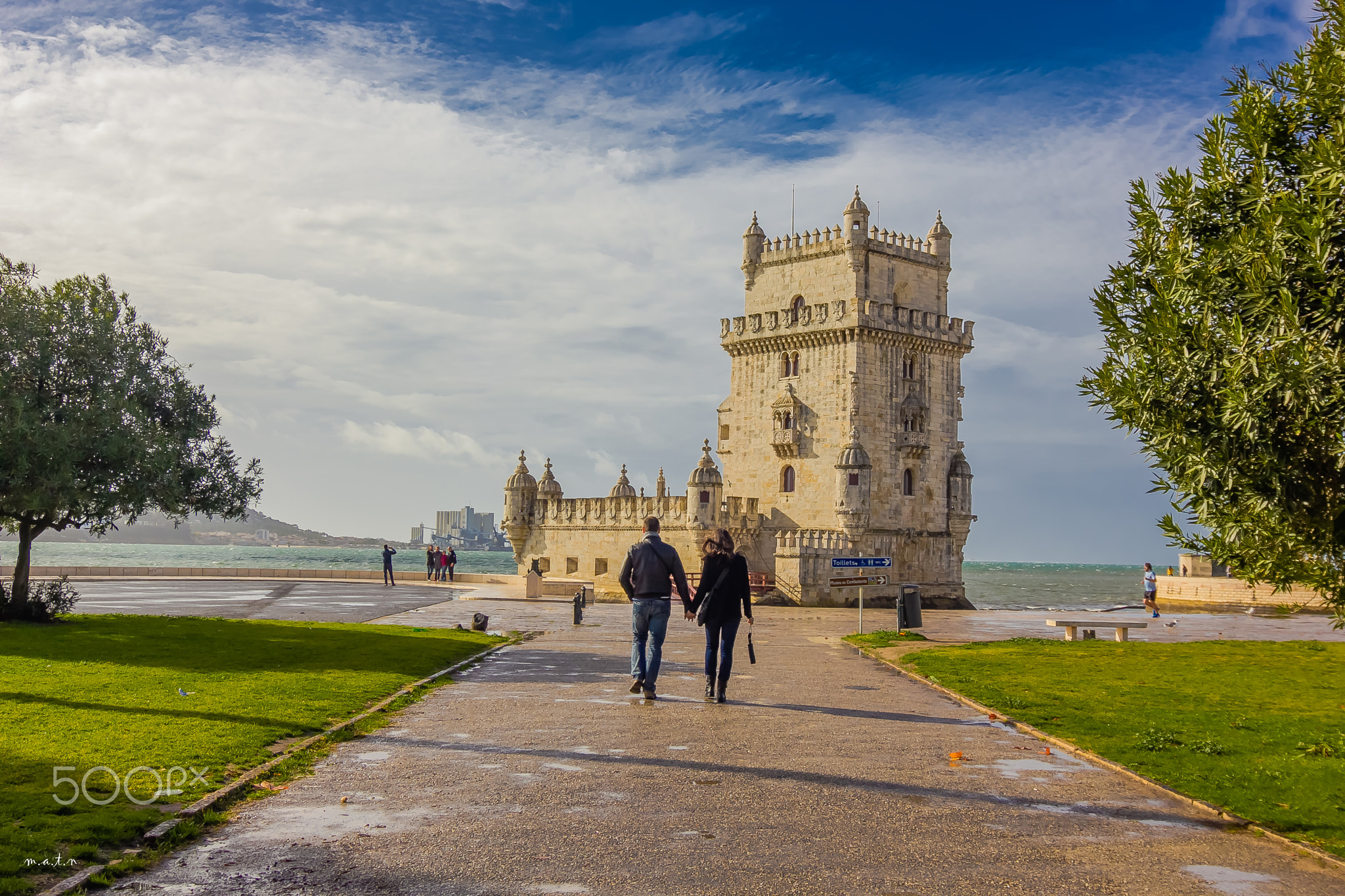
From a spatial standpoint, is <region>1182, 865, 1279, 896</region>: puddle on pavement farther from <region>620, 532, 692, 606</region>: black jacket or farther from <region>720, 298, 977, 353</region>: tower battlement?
<region>720, 298, 977, 353</region>: tower battlement

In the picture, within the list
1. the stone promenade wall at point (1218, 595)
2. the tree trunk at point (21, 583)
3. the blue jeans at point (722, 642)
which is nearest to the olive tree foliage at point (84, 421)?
the tree trunk at point (21, 583)

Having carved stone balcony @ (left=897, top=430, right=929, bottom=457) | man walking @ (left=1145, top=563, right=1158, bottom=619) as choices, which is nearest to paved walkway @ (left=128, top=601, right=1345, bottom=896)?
man walking @ (left=1145, top=563, right=1158, bottom=619)

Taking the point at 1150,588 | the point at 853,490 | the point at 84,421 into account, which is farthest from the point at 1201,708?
the point at 853,490

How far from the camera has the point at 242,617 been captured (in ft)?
87.6

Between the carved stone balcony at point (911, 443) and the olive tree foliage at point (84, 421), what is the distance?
106ft

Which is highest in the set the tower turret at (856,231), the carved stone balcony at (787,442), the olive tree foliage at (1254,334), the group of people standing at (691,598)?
the tower turret at (856,231)

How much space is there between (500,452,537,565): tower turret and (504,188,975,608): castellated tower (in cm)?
615

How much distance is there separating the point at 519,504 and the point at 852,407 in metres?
19.8

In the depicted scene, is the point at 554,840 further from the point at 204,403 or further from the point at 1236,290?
the point at 204,403

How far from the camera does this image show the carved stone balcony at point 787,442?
48.3 meters

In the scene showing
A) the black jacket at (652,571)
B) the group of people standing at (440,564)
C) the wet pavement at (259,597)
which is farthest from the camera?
the group of people standing at (440,564)

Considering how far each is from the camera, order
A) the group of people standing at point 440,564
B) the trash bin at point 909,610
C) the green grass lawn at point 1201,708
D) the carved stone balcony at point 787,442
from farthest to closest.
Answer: the group of people standing at point 440,564, the carved stone balcony at point 787,442, the trash bin at point 909,610, the green grass lawn at point 1201,708

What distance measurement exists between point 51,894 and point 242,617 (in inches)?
886

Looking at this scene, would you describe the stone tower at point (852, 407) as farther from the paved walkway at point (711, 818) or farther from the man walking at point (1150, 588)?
the paved walkway at point (711, 818)
